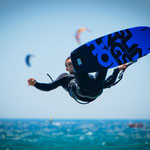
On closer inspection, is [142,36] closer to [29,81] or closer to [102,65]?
[102,65]

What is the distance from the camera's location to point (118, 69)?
422cm

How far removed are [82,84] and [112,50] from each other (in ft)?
3.71

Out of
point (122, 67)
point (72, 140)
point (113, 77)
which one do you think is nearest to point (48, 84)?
point (113, 77)

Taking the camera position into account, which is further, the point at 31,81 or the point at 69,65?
the point at 69,65

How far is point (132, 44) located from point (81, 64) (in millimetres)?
1454

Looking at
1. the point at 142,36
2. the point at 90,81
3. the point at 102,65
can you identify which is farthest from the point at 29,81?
the point at 142,36

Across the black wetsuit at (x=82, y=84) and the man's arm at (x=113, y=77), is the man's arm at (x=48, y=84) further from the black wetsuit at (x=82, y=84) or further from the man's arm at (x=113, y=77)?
the man's arm at (x=113, y=77)

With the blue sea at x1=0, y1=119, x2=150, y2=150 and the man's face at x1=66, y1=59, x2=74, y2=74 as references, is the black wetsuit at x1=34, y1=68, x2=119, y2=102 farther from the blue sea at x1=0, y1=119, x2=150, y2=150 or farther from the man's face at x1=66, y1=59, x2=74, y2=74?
the blue sea at x1=0, y1=119, x2=150, y2=150

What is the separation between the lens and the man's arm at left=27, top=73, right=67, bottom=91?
3.74 m

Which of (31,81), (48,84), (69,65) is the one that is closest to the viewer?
(31,81)

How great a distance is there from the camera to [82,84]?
3598mm

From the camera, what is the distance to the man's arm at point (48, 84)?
147 inches

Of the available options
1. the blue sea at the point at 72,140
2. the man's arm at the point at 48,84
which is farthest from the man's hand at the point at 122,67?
the blue sea at the point at 72,140

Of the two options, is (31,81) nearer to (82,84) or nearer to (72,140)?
(82,84)
